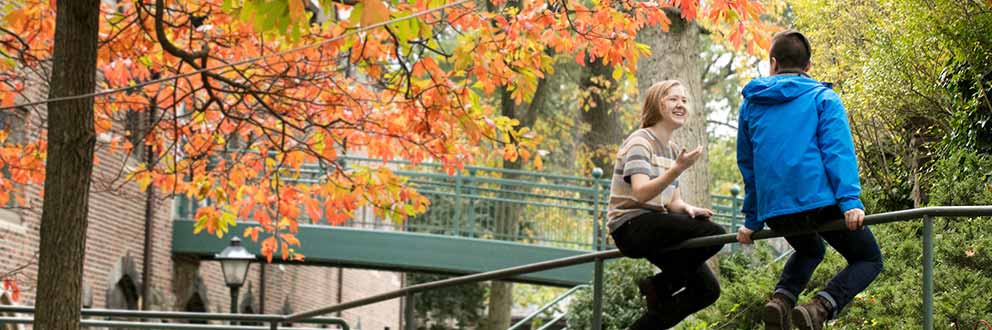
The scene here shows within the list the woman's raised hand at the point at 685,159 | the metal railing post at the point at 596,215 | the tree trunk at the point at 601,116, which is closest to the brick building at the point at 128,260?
the metal railing post at the point at 596,215

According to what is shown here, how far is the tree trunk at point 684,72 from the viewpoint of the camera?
47.0ft

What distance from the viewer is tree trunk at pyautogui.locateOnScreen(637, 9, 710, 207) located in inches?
564

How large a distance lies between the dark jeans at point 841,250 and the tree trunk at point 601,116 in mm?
19638

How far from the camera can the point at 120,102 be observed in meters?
13.9

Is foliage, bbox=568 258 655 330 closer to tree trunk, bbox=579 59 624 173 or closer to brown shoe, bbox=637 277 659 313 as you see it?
tree trunk, bbox=579 59 624 173

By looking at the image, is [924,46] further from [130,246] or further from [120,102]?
[130,246]

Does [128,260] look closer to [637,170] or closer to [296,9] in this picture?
[296,9]

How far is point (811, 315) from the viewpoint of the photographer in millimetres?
5449

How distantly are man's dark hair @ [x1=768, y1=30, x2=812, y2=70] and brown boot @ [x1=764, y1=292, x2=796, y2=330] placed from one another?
93cm

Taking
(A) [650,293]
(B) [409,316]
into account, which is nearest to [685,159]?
(A) [650,293]

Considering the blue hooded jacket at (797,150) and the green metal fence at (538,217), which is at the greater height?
the green metal fence at (538,217)

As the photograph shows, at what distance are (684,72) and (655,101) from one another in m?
8.37

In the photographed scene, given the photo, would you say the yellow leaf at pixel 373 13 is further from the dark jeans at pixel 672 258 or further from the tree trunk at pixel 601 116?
the tree trunk at pixel 601 116

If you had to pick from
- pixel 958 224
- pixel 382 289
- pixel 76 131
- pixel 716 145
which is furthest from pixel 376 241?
pixel 716 145
